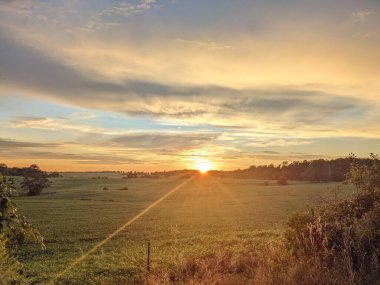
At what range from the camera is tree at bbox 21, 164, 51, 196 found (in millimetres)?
84625

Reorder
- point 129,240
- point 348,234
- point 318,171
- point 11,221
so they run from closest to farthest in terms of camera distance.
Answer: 1. point 11,221
2. point 348,234
3. point 129,240
4. point 318,171

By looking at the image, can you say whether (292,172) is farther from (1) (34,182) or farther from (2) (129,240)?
(2) (129,240)

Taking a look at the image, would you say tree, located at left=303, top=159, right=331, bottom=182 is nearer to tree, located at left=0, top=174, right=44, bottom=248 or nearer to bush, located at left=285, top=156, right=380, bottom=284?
bush, located at left=285, top=156, right=380, bottom=284

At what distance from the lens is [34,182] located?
85938 millimetres

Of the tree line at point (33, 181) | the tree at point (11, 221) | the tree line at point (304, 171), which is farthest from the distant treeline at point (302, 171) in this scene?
the tree at point (11, 221)

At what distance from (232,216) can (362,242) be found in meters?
30.8

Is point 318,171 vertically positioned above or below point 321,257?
above

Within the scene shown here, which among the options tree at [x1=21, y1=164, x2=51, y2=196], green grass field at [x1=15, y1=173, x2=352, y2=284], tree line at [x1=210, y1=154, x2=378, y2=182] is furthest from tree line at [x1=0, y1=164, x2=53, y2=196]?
tree line at [x1=210, y1=154, x2=378, y2=182]

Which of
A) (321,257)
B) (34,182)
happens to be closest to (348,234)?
(321,257)

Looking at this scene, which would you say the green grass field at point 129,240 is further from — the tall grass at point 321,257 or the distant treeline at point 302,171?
the distant treeline at point 302,171

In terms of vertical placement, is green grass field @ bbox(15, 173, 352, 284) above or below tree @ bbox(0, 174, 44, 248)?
below

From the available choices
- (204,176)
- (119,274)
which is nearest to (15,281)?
(119,274)

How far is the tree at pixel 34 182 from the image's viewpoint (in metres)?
84.6

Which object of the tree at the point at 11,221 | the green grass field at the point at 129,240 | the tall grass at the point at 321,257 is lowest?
the green grass field at the point at 129,240
